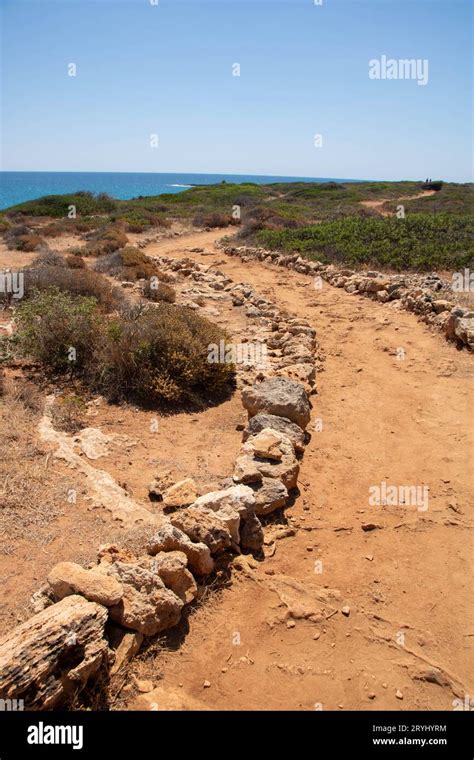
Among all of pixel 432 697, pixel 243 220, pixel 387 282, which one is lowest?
pixel 432 697

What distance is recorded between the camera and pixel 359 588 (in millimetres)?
3967

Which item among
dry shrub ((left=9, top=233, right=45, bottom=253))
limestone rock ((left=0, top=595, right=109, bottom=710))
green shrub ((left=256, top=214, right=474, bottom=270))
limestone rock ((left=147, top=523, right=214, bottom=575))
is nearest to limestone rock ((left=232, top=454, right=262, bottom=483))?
limestone rock ((left=147, top=523, right=214, bottom=575))

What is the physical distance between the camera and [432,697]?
3.11 metres

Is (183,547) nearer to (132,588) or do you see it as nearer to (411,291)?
(132,588)

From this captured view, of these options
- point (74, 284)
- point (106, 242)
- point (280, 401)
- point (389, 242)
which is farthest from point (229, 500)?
point (106, 242)

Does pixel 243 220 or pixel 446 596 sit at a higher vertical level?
pixel 243 220

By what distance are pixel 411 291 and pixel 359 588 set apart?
8.64m

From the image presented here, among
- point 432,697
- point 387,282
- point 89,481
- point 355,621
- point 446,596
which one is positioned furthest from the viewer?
point 387,282

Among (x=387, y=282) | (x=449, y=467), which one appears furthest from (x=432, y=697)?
(x=387, y=282)

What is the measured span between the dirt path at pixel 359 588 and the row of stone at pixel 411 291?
7.00 feet
